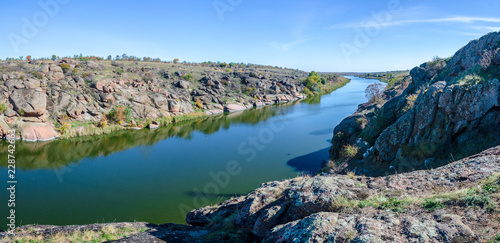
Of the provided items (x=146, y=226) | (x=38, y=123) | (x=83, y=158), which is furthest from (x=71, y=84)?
(x=146, y=226)

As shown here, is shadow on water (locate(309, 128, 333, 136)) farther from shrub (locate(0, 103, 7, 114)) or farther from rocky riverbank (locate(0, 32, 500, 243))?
shrub (locate(0, 103, 7, 114))

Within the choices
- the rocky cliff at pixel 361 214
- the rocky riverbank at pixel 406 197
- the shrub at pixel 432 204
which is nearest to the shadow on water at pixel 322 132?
the rocky riverbank at pixel 406 197

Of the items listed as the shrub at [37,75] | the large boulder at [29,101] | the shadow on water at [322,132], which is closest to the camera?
the large boulder at [29,101]

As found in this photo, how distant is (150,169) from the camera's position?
22.9 meters

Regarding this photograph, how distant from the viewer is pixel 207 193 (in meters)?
17.9

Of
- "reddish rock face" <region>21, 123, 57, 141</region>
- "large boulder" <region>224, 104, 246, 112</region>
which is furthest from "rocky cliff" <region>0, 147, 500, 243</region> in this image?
"large boulder" <region>224, 104, 246, 112</region>

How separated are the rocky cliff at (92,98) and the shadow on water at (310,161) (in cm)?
2601

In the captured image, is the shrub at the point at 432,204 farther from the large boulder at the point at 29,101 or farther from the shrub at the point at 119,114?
the large boulder at the point at 29,101

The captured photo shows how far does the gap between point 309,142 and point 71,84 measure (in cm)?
3732

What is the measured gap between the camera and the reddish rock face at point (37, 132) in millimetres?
30656

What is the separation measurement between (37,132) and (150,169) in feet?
61.4

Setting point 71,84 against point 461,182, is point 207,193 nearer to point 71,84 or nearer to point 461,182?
point 461,182

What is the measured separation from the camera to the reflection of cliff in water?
25.1m

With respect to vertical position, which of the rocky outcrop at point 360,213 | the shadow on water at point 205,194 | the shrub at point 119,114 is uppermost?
the rocky outcrop at point 360,213
